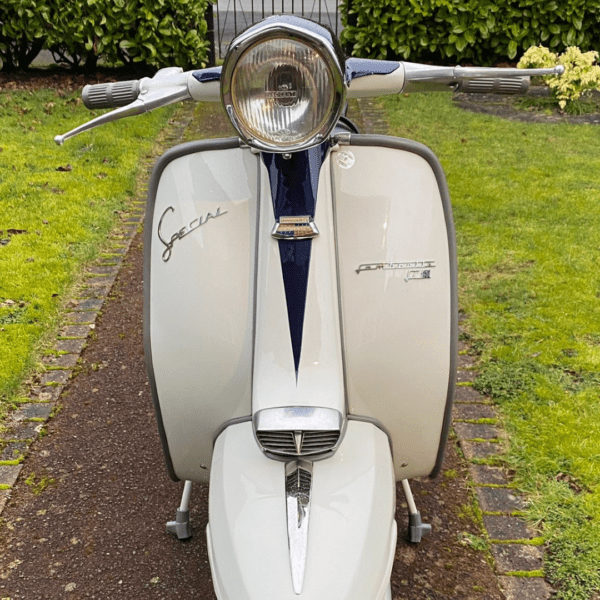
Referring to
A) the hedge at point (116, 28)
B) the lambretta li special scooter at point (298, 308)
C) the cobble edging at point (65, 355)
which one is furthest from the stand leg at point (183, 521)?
the hedge at point (116, 28)

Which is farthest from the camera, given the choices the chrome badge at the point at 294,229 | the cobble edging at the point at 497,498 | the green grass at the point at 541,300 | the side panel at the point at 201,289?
the green grass at the point at 541,300

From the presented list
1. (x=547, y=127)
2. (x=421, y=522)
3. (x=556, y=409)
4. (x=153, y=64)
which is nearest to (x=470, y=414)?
(x=556, y=409)

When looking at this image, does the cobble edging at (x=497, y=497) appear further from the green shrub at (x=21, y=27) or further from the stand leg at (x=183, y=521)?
the green shrub at (x=21, y=27)

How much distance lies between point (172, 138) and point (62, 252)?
261cm

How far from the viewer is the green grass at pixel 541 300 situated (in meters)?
2.46

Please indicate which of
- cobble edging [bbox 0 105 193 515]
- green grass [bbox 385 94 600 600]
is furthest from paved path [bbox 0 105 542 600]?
green grass [bbox 385 94 600 600]

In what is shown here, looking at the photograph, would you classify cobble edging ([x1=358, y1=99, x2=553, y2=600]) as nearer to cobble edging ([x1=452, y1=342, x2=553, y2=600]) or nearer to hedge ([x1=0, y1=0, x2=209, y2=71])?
cobble edging ([x1=452, y1=342, x2=553, y2=600])

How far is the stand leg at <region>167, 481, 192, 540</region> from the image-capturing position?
227cm

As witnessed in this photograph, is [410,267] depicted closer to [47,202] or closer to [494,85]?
[494,85]

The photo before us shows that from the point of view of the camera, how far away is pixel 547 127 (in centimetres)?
665

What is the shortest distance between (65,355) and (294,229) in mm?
2166

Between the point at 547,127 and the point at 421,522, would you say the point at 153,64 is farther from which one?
the point at 421,522

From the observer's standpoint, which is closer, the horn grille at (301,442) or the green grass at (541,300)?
the horn grille at (301,442)

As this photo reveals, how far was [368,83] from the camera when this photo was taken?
1.62 metres
